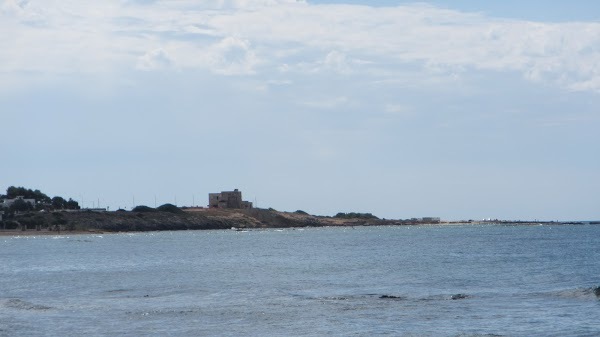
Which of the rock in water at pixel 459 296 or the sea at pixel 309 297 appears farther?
the rock in water at pixel 459 296

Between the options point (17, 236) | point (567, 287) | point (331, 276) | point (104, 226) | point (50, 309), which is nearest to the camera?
point (50, 309)

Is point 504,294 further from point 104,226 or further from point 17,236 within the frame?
point 104,226

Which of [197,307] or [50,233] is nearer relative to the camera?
[197,307]

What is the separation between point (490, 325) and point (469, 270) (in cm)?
3199

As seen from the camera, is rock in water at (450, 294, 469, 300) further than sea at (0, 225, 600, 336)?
Yes

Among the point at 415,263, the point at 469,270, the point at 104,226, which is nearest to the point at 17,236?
the point at 104,226

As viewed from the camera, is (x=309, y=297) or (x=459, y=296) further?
(x=309, y=297)

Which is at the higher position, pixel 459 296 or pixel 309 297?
pixel 459 296

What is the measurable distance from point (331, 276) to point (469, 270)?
10834 millimetres

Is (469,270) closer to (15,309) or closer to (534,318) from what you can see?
(534,318)

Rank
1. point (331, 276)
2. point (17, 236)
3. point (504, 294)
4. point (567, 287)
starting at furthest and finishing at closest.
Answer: point (17, 236)
point (331, 276)
point (567, 287)
point (504, 294)

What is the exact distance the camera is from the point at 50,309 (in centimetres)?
4378

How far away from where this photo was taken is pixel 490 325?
115ft

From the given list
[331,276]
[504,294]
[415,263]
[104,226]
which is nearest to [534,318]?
[504,294]
